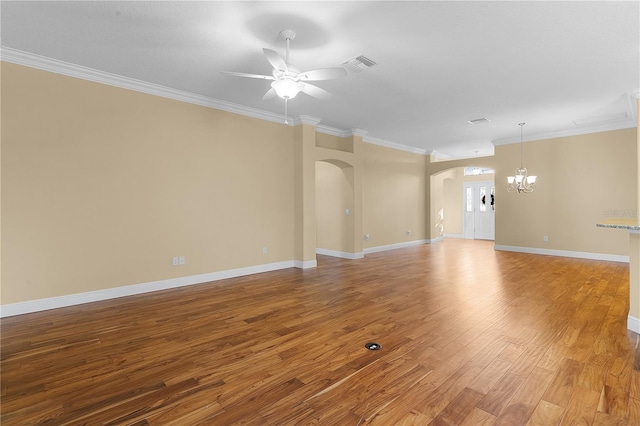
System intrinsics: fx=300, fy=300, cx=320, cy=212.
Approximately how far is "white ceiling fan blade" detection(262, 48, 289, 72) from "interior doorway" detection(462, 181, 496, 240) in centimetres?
1035

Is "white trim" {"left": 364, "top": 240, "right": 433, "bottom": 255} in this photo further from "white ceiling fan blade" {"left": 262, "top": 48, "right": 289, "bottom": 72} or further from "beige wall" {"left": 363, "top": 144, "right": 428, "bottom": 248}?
"white ceiling fan blade" {"left": 262, "top": 48, "right": 289, "bottom": 72}

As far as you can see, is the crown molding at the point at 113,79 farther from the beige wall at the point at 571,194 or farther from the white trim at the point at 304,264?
the beige wall at the point at 571,194

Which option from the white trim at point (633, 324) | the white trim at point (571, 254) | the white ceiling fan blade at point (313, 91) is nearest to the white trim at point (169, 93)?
the white ceiling fan blade at point (313, 91)

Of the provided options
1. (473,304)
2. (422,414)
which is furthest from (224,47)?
(473,304)

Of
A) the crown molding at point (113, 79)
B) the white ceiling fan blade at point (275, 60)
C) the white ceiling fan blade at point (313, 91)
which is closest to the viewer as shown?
the white ceiling fan blade at point (275, 60)

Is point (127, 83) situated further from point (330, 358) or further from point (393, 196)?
point (393, 196)

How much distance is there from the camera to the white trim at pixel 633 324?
9.61 ft

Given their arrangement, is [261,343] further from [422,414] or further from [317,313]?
[422,414]

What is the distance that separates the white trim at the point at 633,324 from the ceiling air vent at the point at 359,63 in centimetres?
389

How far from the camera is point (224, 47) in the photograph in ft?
11.1

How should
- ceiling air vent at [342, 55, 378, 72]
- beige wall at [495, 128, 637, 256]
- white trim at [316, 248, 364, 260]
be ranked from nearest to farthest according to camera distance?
ceiling air vent at [342, 55, 378, 72] → beige wall at [495, 128, 637, 256] → white trim at [316, 248, 364, 260]

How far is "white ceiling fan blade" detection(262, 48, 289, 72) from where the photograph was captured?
8.89 ft

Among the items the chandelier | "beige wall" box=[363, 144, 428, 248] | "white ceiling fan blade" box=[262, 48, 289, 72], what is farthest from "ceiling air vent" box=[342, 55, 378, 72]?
the chandelier

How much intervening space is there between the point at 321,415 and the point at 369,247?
21.0 feet
